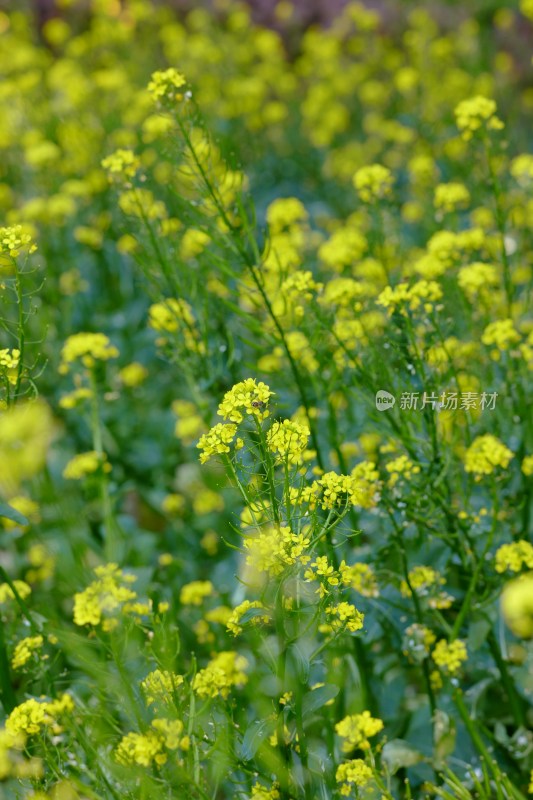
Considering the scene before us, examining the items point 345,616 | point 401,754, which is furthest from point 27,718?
point 401,754

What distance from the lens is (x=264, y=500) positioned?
2133 mm

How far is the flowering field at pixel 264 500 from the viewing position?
5.82 ft

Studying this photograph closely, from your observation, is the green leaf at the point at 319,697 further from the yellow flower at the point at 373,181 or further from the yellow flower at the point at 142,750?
the yellow flower at the point at 373,181

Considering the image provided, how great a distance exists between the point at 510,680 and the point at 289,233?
5.97 feet

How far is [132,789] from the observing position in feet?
5.98

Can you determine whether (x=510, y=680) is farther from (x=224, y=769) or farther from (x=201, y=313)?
(x=201, y=313)

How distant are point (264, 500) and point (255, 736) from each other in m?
0.60

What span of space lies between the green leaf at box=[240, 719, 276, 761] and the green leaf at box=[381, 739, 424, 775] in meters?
0.58

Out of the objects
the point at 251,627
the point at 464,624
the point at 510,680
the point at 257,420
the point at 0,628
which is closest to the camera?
the point at 257,420

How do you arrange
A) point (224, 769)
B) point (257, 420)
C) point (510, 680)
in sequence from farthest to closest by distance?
point (510, 680) < point (224, 769) < point (257, 420)

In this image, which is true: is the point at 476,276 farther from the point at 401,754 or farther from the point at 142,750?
the point at 142,750

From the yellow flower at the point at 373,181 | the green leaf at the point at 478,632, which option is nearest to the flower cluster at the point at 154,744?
the green leaf at the point at 478,632

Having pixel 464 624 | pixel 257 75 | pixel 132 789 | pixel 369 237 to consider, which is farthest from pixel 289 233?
pixel 257 75

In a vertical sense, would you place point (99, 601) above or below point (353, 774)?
above
